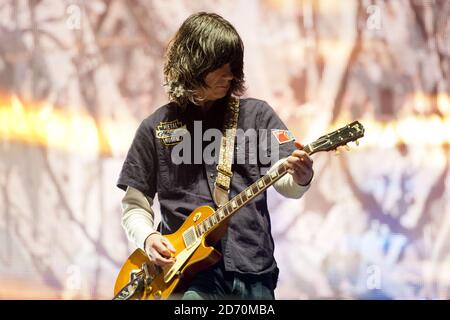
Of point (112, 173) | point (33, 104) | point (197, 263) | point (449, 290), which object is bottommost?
point (449, 290)

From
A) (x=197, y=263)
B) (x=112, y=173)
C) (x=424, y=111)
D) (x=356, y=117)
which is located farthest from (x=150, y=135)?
(x=424, y=111)

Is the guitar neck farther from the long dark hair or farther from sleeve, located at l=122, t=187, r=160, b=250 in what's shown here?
the long dark hair

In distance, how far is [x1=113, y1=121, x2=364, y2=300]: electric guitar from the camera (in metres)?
2.48

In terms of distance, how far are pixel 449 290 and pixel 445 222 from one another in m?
0.38

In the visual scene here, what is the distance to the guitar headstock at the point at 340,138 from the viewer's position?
8.07 ft

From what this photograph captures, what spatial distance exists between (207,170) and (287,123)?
4.73ft

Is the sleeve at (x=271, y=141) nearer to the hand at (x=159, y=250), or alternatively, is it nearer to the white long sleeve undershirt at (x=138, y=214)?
the white long sleeve undershirt at (x=138, y=214)

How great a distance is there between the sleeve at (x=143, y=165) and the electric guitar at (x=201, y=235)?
0.24m

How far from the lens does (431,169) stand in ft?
13.7

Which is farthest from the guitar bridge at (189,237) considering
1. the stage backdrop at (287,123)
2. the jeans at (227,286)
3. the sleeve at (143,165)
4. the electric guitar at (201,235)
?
the stage backdrop at (287,123)

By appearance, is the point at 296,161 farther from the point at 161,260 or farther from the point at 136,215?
the point at 136,215

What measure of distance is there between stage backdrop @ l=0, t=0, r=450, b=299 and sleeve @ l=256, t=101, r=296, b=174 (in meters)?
1.38

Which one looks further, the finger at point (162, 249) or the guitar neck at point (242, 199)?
the finger at point (162, 249)
